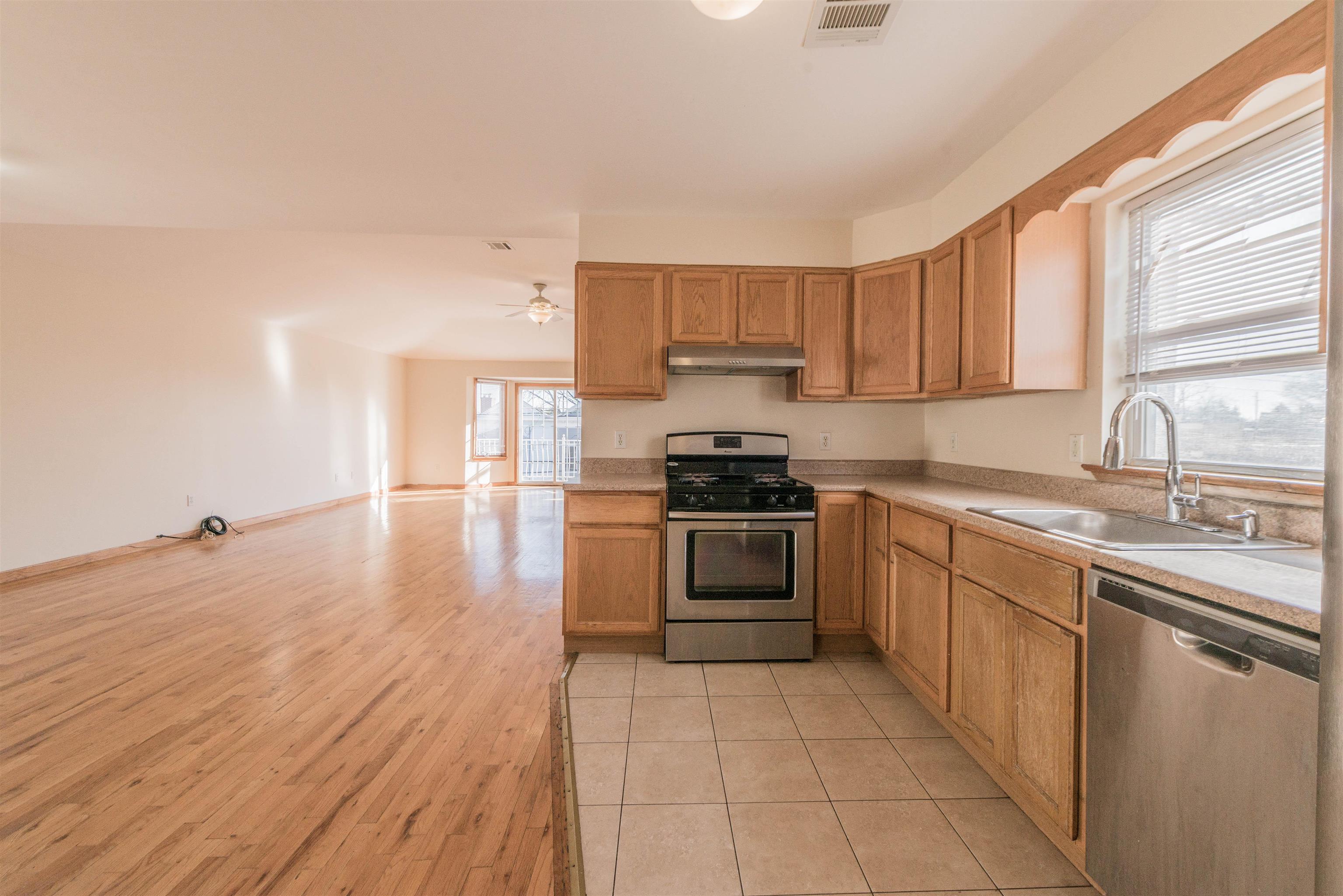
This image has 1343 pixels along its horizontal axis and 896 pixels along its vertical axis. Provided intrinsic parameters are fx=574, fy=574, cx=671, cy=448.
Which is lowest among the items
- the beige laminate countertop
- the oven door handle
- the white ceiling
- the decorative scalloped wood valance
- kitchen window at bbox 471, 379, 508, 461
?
the oven door handle

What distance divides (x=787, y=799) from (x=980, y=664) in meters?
0.82

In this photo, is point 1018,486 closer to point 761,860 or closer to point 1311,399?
point 1311,399

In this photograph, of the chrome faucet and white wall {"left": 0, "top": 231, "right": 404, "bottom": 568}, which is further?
white wall {"left": 0, "top": 231, "right": 404, "bottom": 568}

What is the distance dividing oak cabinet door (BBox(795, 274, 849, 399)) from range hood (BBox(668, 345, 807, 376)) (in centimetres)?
14

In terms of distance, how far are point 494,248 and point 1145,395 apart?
5.05m

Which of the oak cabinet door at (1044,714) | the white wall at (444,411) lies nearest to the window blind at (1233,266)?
the oak cabinet door at (1044,714)

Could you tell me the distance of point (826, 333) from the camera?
3.44 metres

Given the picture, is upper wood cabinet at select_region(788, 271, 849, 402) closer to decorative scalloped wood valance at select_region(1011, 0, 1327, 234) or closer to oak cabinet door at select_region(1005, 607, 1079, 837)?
decorative scalloped wood valance at select_region(1011, 0, 1327, 234)

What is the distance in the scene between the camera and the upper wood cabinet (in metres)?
3.43

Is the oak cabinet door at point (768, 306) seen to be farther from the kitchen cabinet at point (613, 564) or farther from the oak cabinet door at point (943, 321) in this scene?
the kitchen cabinet at point (613, 564)

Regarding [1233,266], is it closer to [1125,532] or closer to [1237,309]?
[1237,309]

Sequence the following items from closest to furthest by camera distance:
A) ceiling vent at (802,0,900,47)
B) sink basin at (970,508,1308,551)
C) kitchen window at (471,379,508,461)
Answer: sink basin at (970,508,1308,551) → ceiling vent at (802,0,900,47) → kitchen window at (471,379,508,461)

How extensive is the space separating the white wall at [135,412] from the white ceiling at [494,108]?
63.9 inches

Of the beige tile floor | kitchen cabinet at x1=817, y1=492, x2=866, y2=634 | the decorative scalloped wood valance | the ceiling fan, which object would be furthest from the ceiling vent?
the ceiling fan
